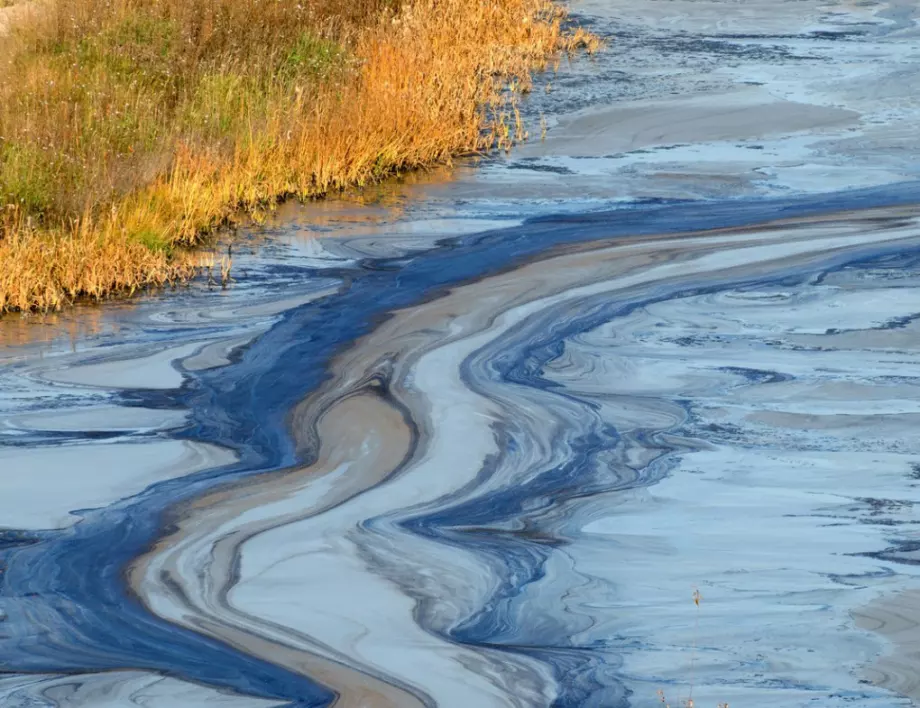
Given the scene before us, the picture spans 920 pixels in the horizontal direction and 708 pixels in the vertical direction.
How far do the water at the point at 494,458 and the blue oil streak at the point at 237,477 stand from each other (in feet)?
0.04

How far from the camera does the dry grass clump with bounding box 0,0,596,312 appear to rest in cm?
658

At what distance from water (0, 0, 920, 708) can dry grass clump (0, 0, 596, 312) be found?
1.03ft

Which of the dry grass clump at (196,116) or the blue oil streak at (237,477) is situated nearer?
the blue oil streak at (237,477)

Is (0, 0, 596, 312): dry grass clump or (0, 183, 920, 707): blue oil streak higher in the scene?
(0, 0, 596, 312): dry grass clump

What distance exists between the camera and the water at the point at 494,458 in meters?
3.25

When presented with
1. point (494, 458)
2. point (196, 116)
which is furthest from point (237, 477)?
point (196, 116)

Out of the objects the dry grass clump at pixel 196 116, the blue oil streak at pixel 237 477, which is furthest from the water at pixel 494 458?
the dry grass clump at pixel 196 116

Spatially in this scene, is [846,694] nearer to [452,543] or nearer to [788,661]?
[788,661]

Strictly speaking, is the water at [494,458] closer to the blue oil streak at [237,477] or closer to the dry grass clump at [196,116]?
the blue oil streak at [237,477]

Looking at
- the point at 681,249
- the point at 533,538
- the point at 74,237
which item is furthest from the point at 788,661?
the point at 74,237

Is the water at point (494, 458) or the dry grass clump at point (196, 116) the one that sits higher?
the dry grass clump at point (196, 116)

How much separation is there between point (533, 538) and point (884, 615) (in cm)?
92

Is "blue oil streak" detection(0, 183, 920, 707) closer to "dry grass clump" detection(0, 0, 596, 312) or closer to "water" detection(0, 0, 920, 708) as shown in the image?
"water" detection(0, 0, 920, 708)

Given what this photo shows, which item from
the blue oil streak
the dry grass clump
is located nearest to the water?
the blue oil streak
